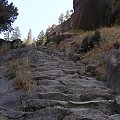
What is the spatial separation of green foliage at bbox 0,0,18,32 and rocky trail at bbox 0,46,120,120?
48.7ft

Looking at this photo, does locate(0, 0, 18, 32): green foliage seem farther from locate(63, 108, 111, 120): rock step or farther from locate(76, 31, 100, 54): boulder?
locate(63, 108, 111, 120): rock step

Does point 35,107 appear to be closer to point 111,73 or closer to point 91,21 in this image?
point 111,73

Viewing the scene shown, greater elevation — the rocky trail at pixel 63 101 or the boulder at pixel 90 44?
the boulder at pixel 90 44

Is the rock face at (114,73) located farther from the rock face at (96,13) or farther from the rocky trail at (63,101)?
the rock face at (96,13)

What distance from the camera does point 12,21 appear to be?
83.7 ft

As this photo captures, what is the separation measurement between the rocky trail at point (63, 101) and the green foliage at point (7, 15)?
1485cm

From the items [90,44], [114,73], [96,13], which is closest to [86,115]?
[114,73]

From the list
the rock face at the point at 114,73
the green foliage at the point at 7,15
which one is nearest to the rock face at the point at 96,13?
the green foliage at the point at 7,15

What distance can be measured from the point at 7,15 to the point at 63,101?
1853 cm

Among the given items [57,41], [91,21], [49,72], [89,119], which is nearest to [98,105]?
[89,119]

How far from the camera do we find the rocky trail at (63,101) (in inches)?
222

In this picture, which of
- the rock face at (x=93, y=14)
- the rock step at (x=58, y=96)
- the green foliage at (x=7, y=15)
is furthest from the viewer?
the rock face at (x=93, y=14)

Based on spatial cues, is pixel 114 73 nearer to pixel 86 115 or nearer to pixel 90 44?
pixel 86 115

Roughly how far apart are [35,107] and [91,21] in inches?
877
